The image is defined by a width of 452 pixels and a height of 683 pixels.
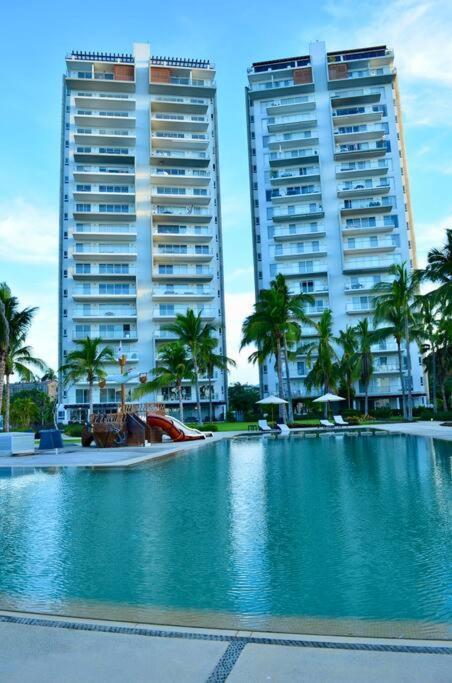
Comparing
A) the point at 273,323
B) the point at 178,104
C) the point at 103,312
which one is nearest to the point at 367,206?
the point at 178,104

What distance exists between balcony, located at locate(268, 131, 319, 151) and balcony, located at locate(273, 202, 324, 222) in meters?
7.92

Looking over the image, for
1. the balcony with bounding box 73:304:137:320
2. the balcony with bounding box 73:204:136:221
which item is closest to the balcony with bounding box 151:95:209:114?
the balcony with bounding box 73:204:136:221

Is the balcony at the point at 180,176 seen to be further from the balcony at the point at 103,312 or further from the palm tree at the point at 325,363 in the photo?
the palm tree at the point at 325,363

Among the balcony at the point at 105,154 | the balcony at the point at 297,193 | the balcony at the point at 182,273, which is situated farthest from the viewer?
the balcony at the point at 297,193

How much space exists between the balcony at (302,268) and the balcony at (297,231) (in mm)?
3195

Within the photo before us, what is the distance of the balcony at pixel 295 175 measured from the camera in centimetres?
6731

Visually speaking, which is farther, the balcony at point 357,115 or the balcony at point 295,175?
the balcony at point 357,115

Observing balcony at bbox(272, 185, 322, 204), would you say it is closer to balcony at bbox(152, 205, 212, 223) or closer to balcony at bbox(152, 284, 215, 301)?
balcony at bbox(152, 205, 212, 223)

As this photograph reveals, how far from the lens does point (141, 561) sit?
6.05 m

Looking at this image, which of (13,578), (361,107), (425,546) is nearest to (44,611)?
(13,578)

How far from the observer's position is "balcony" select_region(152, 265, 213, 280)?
2539 inches

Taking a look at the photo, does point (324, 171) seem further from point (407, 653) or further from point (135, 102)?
point (407, 653)

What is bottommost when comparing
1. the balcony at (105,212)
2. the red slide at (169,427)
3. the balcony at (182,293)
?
the red slide at (169,427)

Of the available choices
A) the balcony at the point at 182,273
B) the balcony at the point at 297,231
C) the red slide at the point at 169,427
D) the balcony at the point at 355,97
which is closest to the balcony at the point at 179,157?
the balcony at the point at 297,231
